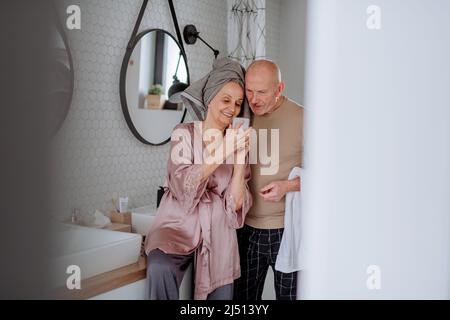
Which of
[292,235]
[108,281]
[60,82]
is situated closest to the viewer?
[60,82]

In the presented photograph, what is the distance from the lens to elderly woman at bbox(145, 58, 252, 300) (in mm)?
943

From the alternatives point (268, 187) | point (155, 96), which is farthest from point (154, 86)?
point (268, 187)

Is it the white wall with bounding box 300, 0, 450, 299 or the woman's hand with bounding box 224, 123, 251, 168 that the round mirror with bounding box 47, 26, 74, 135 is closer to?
the woman's hand with bounding box 224, 123, 251, 168

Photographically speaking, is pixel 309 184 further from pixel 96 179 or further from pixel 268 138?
pixel 96 179

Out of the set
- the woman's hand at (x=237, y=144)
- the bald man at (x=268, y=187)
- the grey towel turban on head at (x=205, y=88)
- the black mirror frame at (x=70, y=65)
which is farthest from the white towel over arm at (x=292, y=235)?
the black mirror frame at (x=70, y=65)

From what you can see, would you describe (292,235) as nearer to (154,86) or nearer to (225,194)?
(225,194)

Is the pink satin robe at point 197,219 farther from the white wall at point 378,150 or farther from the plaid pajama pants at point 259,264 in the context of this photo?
the white wall at point 378,150

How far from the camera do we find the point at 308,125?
0.93 meters

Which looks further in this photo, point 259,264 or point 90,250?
point 259,264

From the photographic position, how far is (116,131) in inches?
35.6

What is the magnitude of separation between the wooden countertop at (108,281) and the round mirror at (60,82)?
0.98ft

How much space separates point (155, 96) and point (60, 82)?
0.76 feet

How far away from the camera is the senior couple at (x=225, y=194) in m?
0.94

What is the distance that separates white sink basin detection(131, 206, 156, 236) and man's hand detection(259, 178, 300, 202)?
25 cm
